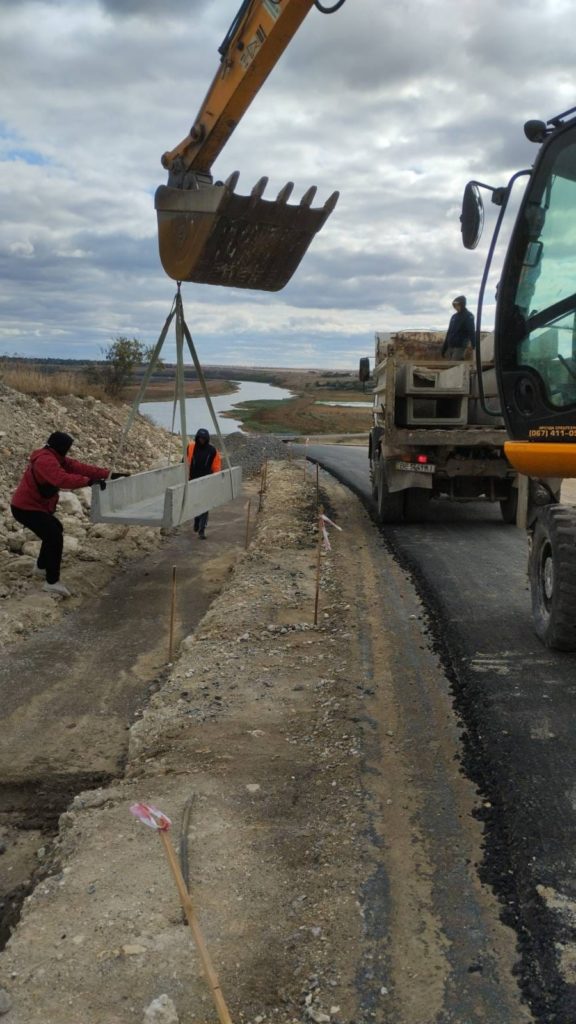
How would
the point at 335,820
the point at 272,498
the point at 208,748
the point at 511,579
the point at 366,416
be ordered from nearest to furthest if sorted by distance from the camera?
the point at 335,820
the point at 208,748
the point at 511,579
the point at 272,498
the point at 366,416

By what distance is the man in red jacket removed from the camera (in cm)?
787

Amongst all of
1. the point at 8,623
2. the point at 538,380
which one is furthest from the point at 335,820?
the point at 8,623

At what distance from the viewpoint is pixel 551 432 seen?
4.85 meters

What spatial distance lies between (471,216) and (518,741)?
9.87ft

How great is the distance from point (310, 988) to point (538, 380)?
3.64 meters

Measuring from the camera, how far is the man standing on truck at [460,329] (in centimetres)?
1018

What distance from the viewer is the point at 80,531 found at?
10.9 m

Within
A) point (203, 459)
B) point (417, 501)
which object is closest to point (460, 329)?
point (417, 501)

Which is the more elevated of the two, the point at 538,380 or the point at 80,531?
the point at 538,380

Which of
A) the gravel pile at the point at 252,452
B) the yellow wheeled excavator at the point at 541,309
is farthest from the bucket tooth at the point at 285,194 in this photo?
the gravel pile at the point at 252,452

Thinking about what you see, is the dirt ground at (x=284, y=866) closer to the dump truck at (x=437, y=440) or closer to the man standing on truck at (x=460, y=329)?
the dump truck at (x=437, y=440)

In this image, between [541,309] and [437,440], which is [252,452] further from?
[541,309]

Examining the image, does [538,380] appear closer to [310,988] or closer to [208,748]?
[208,748]

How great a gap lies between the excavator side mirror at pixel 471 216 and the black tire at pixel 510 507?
6.23 metres
